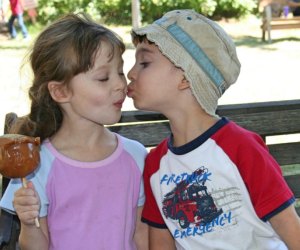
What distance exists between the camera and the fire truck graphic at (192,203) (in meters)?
2.38

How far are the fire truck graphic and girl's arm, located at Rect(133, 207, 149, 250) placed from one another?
0.92 feet

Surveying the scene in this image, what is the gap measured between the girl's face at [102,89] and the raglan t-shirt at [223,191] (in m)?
0.29

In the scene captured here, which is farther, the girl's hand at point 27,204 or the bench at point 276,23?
the bench at point 276,23

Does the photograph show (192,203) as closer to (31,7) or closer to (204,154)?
(204,154)

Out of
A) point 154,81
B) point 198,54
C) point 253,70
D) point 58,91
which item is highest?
point 198,54

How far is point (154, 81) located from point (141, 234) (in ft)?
2.37

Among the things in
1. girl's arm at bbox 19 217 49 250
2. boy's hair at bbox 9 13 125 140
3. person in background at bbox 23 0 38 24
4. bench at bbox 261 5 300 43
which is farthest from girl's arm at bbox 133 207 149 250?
person in background at bbox 23 0 38 24

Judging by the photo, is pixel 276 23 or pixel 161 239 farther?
pixel 276 23

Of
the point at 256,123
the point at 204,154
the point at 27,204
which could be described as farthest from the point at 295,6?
the point at 27,204

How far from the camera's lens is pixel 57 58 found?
2486 millimetres

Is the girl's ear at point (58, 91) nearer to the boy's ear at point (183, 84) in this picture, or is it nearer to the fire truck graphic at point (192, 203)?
the boy's ear at point (183, 84)

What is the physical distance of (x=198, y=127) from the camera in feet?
7.93

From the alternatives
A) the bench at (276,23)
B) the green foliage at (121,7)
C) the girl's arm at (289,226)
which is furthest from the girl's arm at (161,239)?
the green foliage at (121,7)

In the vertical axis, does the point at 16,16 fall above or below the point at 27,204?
below
